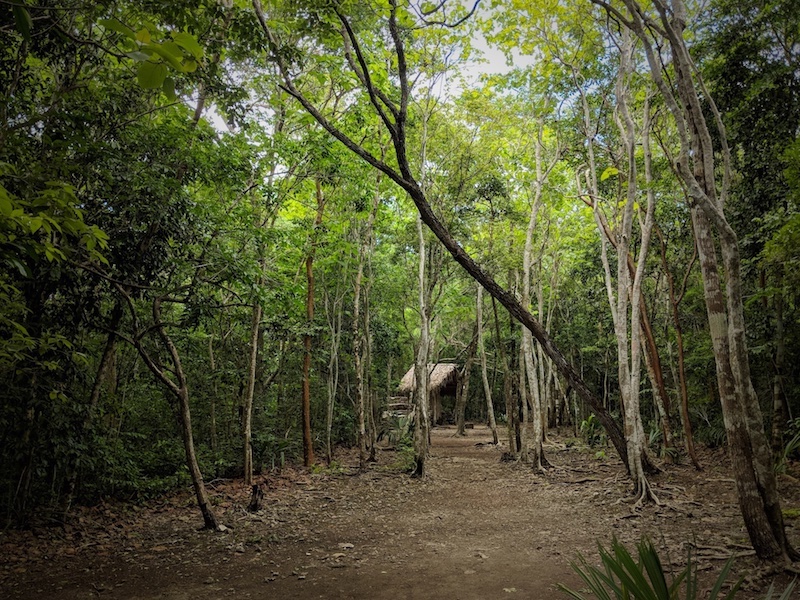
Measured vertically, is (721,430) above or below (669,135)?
below

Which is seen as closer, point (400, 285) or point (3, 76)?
point (3, 76)

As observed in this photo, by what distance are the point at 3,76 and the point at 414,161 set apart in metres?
8.82

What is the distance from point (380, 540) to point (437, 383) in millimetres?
17776

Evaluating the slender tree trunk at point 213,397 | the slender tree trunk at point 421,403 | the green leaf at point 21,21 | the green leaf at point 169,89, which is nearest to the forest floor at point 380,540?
the slender tree trunk at point 421,403

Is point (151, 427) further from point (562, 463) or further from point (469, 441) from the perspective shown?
point (469, 441)

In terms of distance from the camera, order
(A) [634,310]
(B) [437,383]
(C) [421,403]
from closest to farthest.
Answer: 1. (A) [634,310]
2. (C) [421,403]
3. (B) [437,383]

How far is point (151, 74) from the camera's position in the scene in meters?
1.16

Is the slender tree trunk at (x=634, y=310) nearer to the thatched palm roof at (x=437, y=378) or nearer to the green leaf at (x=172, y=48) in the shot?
the green leaf at (x=172, y=48)

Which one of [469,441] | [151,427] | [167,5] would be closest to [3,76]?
[167,5]

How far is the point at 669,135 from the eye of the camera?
10.4 meters

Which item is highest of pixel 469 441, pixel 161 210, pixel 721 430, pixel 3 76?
pixel 3 76

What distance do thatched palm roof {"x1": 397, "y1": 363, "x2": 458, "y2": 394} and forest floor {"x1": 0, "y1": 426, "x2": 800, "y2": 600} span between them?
1230cm

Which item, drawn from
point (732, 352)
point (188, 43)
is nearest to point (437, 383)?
point (732, 352)

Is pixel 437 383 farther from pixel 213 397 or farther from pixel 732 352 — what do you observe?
pixel 732 352
